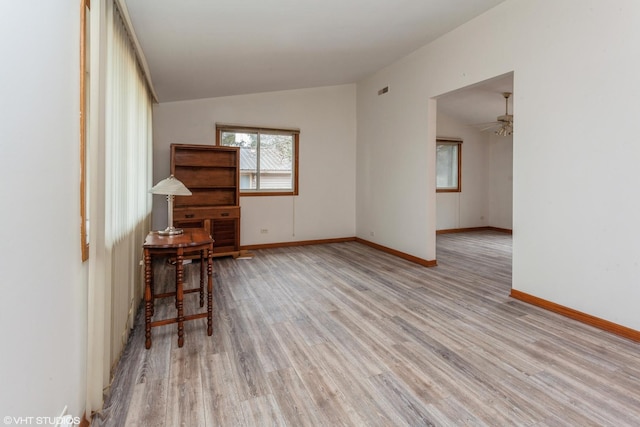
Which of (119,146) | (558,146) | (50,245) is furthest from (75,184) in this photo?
(558,146)

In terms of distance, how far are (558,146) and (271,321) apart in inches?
117

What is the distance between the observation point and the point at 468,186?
8016 millimetres

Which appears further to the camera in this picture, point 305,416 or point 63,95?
point 305,416

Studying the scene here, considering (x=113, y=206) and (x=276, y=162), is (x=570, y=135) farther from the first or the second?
(x=276, y=162)

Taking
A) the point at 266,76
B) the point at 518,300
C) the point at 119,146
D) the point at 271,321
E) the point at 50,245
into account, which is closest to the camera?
the point at 50,245

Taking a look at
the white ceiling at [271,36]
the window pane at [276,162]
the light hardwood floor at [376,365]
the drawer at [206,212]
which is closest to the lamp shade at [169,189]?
the light hardwood floor at [376,365]

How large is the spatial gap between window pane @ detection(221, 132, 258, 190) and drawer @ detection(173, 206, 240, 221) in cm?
82

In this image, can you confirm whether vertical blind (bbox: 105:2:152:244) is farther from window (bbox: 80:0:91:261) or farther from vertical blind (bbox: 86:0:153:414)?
window (bbox: 80:0:91:261)

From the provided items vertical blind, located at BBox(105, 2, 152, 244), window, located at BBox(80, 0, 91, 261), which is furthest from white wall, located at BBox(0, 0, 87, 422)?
vertical blind, located at BBox(105, 2, 152, 244)

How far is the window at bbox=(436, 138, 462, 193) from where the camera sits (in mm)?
7814

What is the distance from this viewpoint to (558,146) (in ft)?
9.57

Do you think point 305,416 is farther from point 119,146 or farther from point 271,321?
point 119,146

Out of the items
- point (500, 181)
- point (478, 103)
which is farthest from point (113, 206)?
point (500, 181)

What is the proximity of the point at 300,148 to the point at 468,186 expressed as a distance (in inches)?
177
